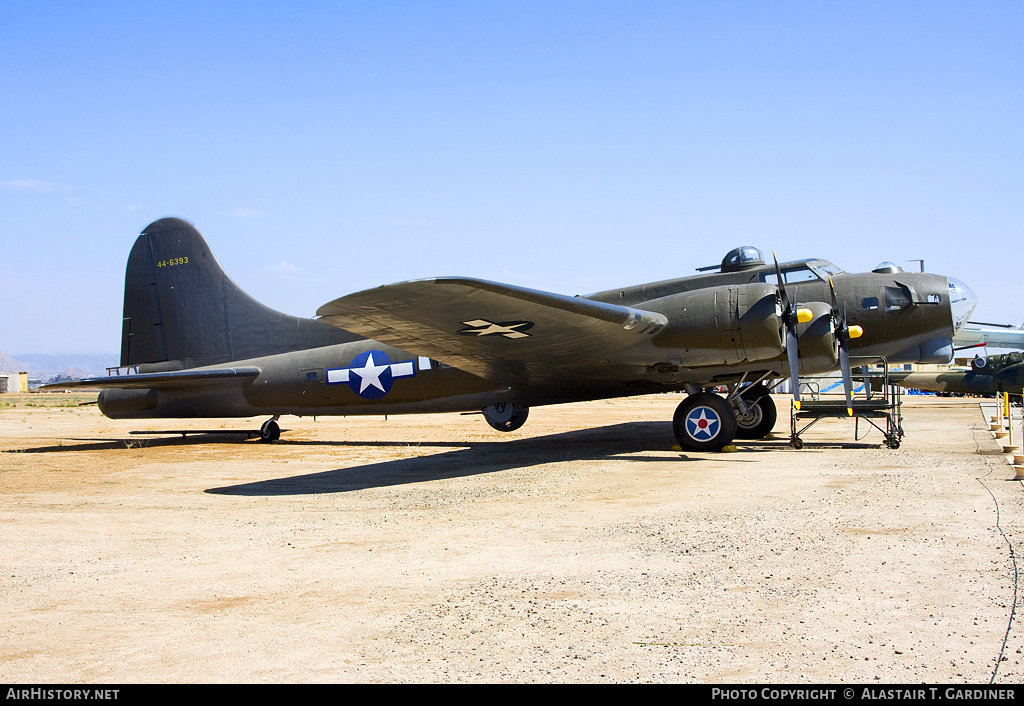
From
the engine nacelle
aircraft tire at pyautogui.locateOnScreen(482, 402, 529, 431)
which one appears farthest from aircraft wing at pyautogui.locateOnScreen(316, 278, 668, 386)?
the engine nacelle

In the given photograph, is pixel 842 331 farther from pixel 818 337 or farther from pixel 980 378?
pixel 980 378

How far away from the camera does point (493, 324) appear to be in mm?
11383

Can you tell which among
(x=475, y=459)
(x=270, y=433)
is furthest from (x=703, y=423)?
(x=270, y=433)

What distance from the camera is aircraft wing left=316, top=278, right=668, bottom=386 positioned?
982cm

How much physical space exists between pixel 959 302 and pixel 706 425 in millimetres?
4947

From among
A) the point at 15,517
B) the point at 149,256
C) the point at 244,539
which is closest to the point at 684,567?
the point at 244,539

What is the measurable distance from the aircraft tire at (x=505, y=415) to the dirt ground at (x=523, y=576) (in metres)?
4.72

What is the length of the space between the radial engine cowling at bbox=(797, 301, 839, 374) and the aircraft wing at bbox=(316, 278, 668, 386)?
8.05 feet

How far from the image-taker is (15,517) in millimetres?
7641

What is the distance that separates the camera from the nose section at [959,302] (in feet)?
43.6

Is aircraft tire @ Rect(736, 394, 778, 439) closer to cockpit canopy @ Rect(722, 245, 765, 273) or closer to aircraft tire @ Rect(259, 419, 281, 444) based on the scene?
cockpit canopy @ Rect(722, 245, 765, 273)

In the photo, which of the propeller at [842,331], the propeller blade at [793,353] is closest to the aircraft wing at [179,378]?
the propeller blade at [793,353]

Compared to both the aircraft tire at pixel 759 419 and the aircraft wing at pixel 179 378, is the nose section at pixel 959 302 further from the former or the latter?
the aircraft wing at pixel 179 378

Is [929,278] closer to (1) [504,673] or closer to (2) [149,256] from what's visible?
(1) [504,673]
